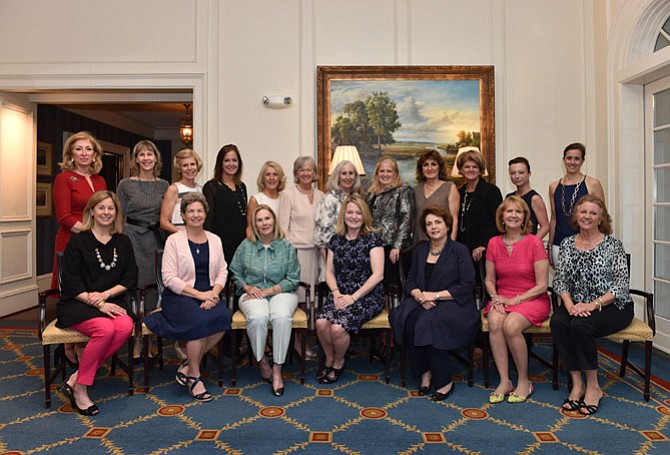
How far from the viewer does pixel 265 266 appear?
157 inches

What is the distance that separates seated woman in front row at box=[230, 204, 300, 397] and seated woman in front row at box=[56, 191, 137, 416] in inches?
30.6

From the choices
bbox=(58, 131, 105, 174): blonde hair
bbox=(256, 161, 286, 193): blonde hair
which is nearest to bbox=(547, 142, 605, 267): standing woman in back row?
bbox=(256, 161, 286, 193): blonde hair

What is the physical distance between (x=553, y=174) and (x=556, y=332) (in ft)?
8.61

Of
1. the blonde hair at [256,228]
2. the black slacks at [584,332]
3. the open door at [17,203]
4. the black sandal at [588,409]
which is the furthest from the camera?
the open door at [17,203]

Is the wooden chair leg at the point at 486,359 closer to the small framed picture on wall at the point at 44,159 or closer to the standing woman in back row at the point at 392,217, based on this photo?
the standing woman in back row at the point at 392,217

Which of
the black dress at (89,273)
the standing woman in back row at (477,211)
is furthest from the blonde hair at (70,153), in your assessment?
the standing woman in back row at (477,211)

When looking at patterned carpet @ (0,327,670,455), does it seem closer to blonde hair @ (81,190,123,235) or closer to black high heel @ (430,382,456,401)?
black high heel @ (430,382,456,401)

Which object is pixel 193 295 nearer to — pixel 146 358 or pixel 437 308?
pixel 146 358

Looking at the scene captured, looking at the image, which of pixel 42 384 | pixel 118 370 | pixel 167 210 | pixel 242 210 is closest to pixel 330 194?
pixel 242 210

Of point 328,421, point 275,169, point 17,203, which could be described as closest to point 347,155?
point 275,169

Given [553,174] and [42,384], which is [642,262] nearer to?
[553,174]

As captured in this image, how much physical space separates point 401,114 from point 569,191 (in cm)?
198

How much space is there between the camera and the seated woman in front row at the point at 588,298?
11.2 feet

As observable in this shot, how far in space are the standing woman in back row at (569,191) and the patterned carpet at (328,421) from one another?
1143 mm
